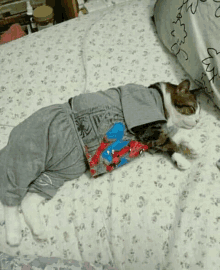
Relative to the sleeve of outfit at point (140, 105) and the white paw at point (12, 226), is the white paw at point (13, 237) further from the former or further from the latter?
the sleeve of outfit at point (140, 105)

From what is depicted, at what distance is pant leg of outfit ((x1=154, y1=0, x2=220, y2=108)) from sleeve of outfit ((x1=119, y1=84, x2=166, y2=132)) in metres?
0.20

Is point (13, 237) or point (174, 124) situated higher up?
point (174, 124)

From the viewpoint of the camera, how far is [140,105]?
0.87 metres

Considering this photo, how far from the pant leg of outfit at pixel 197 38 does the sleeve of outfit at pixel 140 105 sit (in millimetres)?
204

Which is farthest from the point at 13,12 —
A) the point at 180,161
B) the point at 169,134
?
the point at 180,161

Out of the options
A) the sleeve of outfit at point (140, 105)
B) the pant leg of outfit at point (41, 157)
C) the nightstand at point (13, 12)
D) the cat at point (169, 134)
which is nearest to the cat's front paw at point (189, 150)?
the cat at point (169, 134)

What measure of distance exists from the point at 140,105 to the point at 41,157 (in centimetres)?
37

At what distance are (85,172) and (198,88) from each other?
21.9 inches

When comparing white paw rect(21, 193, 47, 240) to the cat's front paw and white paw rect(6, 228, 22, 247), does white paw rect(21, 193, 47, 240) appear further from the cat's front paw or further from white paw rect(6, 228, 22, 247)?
the cat's front paw

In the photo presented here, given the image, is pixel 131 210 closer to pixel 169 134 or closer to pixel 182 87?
pixel 169 134

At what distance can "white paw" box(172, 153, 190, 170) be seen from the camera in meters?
0.84

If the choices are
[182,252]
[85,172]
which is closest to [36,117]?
[85,172]

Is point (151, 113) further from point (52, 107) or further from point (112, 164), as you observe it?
point (52, 107)

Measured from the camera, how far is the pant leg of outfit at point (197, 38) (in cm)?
88
